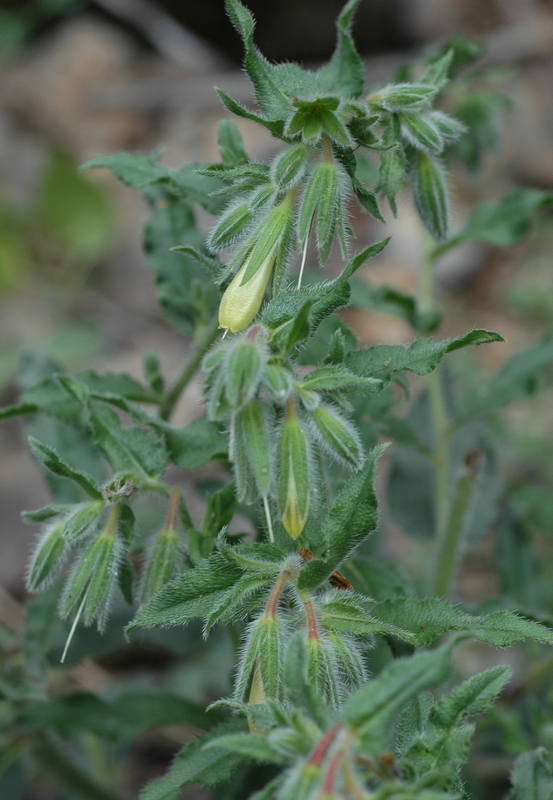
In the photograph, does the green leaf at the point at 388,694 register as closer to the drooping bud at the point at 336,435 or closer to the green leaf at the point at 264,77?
the drooping bud at the point at 336,435

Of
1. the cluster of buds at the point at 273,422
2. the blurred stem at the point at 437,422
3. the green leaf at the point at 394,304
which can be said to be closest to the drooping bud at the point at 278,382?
the cluster of buds at the point at 273,422

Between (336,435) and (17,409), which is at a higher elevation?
(17,409)

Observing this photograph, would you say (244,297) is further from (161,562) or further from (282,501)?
(161,562)

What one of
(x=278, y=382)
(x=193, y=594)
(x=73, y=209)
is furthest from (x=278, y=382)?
(x=73, y=209)

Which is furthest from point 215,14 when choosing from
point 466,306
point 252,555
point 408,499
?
point 252,555

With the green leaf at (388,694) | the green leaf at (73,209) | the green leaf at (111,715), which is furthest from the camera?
the green leaf at (73,209)

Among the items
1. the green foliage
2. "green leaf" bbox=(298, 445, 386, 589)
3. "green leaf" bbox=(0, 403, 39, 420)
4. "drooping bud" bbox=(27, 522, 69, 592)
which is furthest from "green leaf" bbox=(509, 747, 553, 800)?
"green leaf" bbox=(0, 403, 39, 420)

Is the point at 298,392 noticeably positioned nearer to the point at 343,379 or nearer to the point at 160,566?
the point at 343,379
